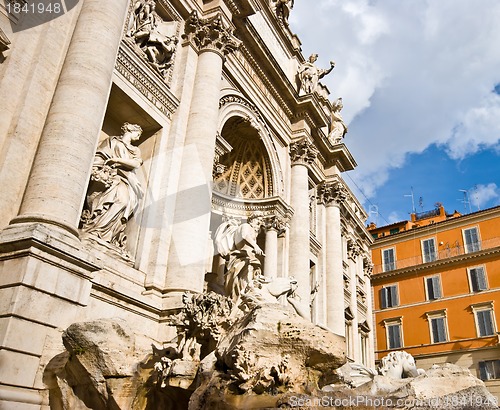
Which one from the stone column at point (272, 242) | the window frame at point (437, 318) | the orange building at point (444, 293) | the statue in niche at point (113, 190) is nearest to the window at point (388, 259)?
the orange building at point (444, 293)

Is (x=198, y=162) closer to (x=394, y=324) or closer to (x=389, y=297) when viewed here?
(x=394, y=324)

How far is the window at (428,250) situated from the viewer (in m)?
28.3

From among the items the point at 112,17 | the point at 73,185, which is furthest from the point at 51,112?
the point at 112,17

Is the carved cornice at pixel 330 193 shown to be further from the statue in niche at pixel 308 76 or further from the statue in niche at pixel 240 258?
the statue in niche at pixel 240 258

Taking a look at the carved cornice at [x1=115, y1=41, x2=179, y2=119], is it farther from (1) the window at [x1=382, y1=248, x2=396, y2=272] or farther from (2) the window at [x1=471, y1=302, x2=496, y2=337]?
(1) the window at [x1=382, y1=248, x2=396, y2=272]

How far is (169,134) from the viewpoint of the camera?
10250 mm

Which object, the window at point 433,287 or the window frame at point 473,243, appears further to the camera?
the window at point 433,287

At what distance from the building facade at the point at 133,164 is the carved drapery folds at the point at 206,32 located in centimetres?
4

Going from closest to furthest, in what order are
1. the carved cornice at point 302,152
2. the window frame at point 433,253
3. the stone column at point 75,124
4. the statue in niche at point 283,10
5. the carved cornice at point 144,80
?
1. the stone column at point 75,124
2. the carved cornice at point 144,80
3. the carved cornice at point 302,152
4. the statue in niche at point 283,10
5. the window frame at point 433,253

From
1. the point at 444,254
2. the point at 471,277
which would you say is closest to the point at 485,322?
the point at 471,277

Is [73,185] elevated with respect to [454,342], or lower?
lower

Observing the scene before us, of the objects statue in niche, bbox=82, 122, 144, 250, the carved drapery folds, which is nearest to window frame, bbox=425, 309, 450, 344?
the carved drapery folds

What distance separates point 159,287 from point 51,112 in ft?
11.7

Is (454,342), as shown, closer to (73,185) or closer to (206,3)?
(206,3)
